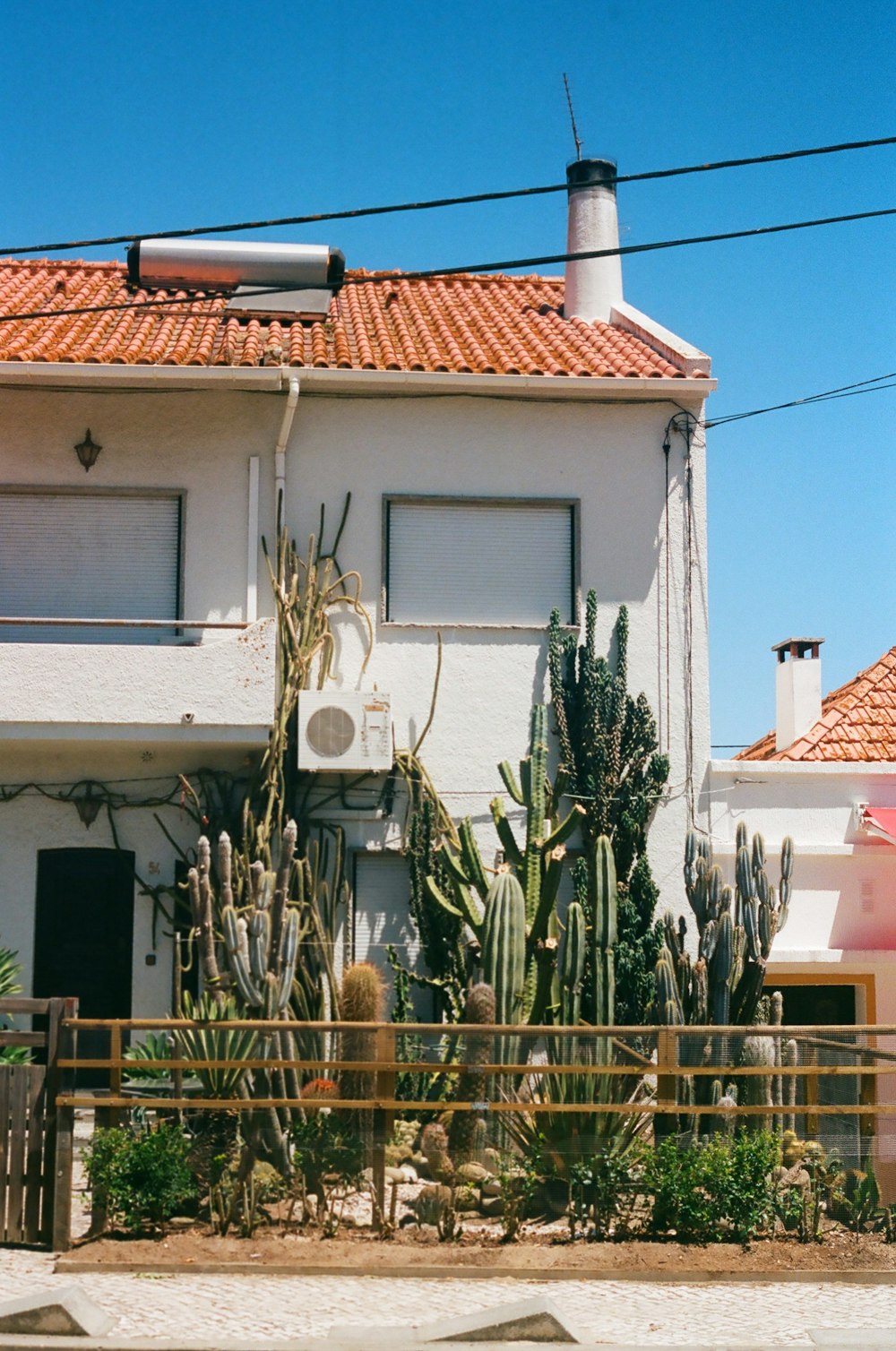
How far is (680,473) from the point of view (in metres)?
15.6

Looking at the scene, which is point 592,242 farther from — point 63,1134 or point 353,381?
point 63,1134

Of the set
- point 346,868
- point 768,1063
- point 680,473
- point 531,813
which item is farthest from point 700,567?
point 768,1063

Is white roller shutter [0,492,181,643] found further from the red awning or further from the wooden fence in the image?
the red awning

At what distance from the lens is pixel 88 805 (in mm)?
14641

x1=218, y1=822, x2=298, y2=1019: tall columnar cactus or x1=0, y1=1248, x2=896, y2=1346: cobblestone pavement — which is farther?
x1=218, y1=822, x2=298, y2=1019: tall columnar cactus

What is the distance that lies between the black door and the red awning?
7.20 metres

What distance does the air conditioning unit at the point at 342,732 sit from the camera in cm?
1411

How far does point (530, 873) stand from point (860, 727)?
5.92 m

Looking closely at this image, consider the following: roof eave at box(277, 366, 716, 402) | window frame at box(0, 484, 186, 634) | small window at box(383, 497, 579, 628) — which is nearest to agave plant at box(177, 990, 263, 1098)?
window frame at box(0, 484, 186, 634)

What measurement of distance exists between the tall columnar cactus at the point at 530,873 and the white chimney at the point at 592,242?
595 centimetres

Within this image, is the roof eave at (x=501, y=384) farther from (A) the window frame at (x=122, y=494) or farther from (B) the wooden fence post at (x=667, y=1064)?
(B) the wooden fence post at (x=667, y=1064)

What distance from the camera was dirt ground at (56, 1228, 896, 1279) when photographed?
9602 millimetres

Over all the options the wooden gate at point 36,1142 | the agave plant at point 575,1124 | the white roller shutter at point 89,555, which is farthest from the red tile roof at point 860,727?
the wooden gate at point 36,1142

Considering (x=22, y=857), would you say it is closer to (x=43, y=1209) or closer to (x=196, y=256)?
(x=43, y=1209)
